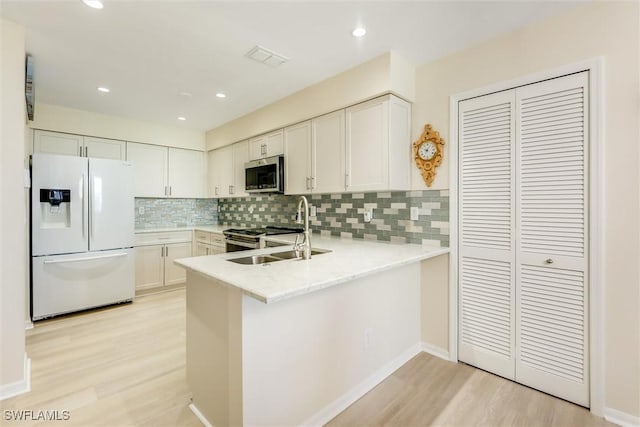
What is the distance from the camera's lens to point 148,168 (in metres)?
4.36

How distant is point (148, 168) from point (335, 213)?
2.95 meters

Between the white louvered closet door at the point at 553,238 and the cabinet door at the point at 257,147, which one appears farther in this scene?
the cabinet door at the point at 257,147

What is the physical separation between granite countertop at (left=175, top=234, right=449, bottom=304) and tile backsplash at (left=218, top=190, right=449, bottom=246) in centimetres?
24

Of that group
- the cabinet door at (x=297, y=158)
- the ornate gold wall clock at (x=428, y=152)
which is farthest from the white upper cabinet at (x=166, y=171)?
the ornate gold wall clock at (x=428, y=152)

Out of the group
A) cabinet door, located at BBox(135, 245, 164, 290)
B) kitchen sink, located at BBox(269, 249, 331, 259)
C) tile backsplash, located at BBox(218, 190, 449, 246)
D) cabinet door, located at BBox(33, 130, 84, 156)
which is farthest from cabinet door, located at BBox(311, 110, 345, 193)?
cabinet door, located at BBox(33, 130, 84, 156)

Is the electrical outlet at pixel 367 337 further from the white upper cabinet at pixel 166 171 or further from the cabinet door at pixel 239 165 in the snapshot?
the white upper cabinet at pixel 166 171

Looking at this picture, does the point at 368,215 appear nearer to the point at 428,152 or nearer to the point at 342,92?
the point at 428,152

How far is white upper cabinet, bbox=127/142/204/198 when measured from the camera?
14.0ft

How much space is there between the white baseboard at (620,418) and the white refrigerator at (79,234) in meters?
4.45

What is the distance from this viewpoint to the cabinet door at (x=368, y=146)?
7.91 ft

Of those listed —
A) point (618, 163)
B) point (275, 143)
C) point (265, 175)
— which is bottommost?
point (618, 163)

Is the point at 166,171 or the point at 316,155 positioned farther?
the point at 166,171

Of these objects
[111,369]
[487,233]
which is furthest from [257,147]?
[487,233]

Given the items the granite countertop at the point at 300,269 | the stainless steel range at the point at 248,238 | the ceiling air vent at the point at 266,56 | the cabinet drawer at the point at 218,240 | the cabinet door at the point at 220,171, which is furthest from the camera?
the cabinet door at the point at 220,171
